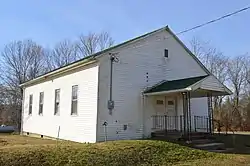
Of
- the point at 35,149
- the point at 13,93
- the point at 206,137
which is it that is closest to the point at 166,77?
the point at 206,137

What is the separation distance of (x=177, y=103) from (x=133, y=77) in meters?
3.36

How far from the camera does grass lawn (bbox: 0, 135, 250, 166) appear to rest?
355 inches

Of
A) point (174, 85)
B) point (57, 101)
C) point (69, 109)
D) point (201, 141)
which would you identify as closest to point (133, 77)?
point (174, 85)

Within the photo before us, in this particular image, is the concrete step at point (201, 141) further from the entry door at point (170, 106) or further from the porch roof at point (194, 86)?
the entry door at point (170, 106)

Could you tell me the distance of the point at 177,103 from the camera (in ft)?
55.4

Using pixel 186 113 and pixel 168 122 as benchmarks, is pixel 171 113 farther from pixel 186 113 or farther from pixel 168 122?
pixel 186 113

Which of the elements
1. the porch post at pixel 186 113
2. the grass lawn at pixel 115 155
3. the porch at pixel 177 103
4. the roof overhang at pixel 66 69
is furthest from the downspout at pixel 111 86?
the porch post at pixel 186 113

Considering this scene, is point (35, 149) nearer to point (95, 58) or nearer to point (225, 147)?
point (95, 58)

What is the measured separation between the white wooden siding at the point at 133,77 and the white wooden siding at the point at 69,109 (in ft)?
1.60

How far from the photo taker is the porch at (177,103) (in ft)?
45.8

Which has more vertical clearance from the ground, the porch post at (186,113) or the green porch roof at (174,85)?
the green porch roof at (174,85)

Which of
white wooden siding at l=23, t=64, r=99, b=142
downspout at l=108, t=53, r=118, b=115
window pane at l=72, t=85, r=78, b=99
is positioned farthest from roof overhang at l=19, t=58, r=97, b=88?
window pane at l=72, t=85, r=78, b=99

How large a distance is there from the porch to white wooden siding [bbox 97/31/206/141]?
537mm

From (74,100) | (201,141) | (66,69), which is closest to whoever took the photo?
(201,141)
